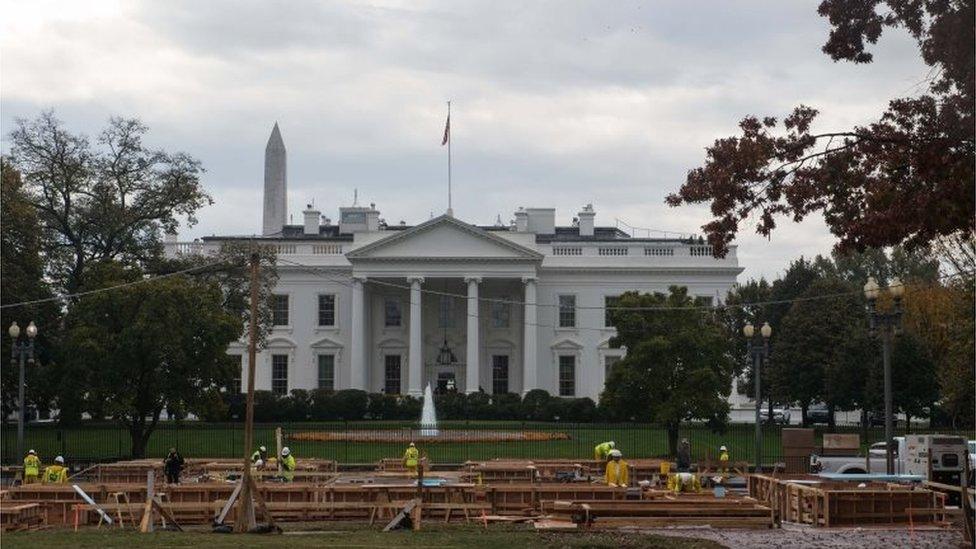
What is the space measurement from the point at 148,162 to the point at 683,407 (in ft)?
89.2

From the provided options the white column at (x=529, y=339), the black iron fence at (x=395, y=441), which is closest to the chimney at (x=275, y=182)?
the white column at (x=529, y=339)

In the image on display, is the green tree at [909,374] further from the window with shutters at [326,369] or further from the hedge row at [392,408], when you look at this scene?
the window with shutters at [326,369]

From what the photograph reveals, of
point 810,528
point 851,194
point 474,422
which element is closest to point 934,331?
point 474,422

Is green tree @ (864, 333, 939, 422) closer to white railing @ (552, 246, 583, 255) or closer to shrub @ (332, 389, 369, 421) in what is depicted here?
A: shrub @ (332, 389, 369, 421)

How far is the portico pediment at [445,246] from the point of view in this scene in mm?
82875

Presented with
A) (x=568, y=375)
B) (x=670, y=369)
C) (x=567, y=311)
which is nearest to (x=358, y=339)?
(x=567, y=311)

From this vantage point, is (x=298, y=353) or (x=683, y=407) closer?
(x=683, y=407)

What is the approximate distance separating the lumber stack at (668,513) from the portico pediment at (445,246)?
58194 millimetres

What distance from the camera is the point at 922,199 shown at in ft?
51.9

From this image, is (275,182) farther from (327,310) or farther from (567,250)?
(567,250)

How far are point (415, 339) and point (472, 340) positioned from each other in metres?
3.25

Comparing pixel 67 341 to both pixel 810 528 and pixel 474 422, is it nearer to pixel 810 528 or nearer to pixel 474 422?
pixel 474 422

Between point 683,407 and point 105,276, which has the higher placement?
point 105,276

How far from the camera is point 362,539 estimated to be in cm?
2127
